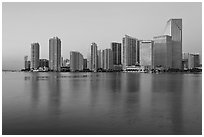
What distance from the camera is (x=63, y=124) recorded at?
1700cm

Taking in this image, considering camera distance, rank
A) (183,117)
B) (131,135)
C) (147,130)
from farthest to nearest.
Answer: (183,117) → (147,130) → (131,135)

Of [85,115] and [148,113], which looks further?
[148,113]

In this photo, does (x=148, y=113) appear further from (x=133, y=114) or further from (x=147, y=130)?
(x=147, y=130)

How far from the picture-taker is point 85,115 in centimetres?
2034

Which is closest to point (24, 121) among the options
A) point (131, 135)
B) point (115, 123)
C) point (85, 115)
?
point (85, 115)

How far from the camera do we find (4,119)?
60.7 feet

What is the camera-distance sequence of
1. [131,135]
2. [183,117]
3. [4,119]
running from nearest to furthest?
[131,135], [4,119], [183,117]

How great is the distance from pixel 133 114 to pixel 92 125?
18.5 ft

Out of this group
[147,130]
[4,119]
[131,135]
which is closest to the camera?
[131,135]

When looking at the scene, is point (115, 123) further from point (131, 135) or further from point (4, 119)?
point (4, 119)

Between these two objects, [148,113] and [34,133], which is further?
[148,113]

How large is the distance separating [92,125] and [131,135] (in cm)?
349

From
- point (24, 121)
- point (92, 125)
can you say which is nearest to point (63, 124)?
point (92, 125)

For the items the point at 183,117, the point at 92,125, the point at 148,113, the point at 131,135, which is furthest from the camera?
the point at 148,113
